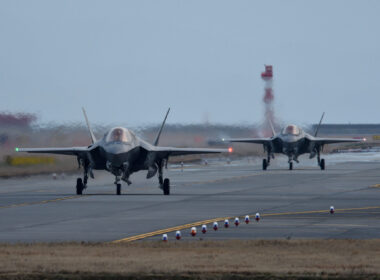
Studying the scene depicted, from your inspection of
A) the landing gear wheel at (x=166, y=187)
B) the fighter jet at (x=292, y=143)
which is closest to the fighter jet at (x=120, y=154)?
the landing gear wheel at (x=166, y=187)

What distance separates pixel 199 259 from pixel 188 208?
41.5 feet

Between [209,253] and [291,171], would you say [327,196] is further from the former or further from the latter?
[291,171]

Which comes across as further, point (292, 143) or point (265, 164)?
point (265, 164)

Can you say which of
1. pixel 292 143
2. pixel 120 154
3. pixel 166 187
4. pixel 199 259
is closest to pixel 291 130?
pixel 292 143

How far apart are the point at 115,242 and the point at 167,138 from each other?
35960 millimetres

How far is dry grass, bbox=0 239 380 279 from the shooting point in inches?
590

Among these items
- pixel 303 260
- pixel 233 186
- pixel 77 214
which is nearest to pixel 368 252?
pixel 303 260

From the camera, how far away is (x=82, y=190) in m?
37.2

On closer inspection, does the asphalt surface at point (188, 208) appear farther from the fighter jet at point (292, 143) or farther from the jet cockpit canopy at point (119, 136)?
the fighter jet at point (292, 143)

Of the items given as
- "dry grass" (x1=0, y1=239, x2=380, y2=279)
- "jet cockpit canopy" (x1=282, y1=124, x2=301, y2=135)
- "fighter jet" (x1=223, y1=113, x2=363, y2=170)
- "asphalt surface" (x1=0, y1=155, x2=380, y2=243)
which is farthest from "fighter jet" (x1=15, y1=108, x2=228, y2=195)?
"jet cockpit canopy" (x1=282, y1=124, x2=301, y2=135)

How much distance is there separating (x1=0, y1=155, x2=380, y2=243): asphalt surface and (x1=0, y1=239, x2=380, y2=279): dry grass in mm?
1828

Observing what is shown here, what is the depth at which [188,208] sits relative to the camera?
29375mm

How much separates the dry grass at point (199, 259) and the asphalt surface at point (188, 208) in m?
1.83

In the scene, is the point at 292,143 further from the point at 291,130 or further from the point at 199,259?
the point at 199,259
